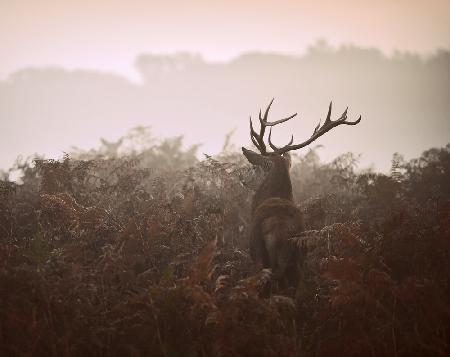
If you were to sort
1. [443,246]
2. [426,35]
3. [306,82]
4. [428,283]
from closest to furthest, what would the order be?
[428,283], [443,246], [306,82], [426,35]

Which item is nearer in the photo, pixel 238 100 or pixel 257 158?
pixel 257 158

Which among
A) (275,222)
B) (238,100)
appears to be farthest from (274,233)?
(238,100)

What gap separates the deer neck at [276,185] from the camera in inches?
293

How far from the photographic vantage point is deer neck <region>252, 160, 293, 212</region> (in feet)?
24.4

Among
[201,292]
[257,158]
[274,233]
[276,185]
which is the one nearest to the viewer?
[201,292]

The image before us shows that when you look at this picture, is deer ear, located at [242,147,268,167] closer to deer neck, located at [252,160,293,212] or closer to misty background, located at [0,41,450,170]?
deer neck, located at [252,160,293,212]

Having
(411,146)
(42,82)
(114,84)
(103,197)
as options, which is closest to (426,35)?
(411,146)

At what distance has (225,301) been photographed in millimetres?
5566

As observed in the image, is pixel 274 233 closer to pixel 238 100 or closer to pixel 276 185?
pixel 276 185

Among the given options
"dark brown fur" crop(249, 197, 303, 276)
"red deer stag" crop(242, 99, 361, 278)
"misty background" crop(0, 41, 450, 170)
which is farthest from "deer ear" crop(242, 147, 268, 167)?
"misty background" crop(0, 41, 450, 170)

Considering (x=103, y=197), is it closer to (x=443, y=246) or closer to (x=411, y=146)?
(x=443, y=246)

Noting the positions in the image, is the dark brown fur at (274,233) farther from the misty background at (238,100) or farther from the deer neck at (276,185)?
the misty background at (238,100)

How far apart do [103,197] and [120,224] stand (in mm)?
1555

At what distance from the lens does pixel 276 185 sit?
7.49 meters
